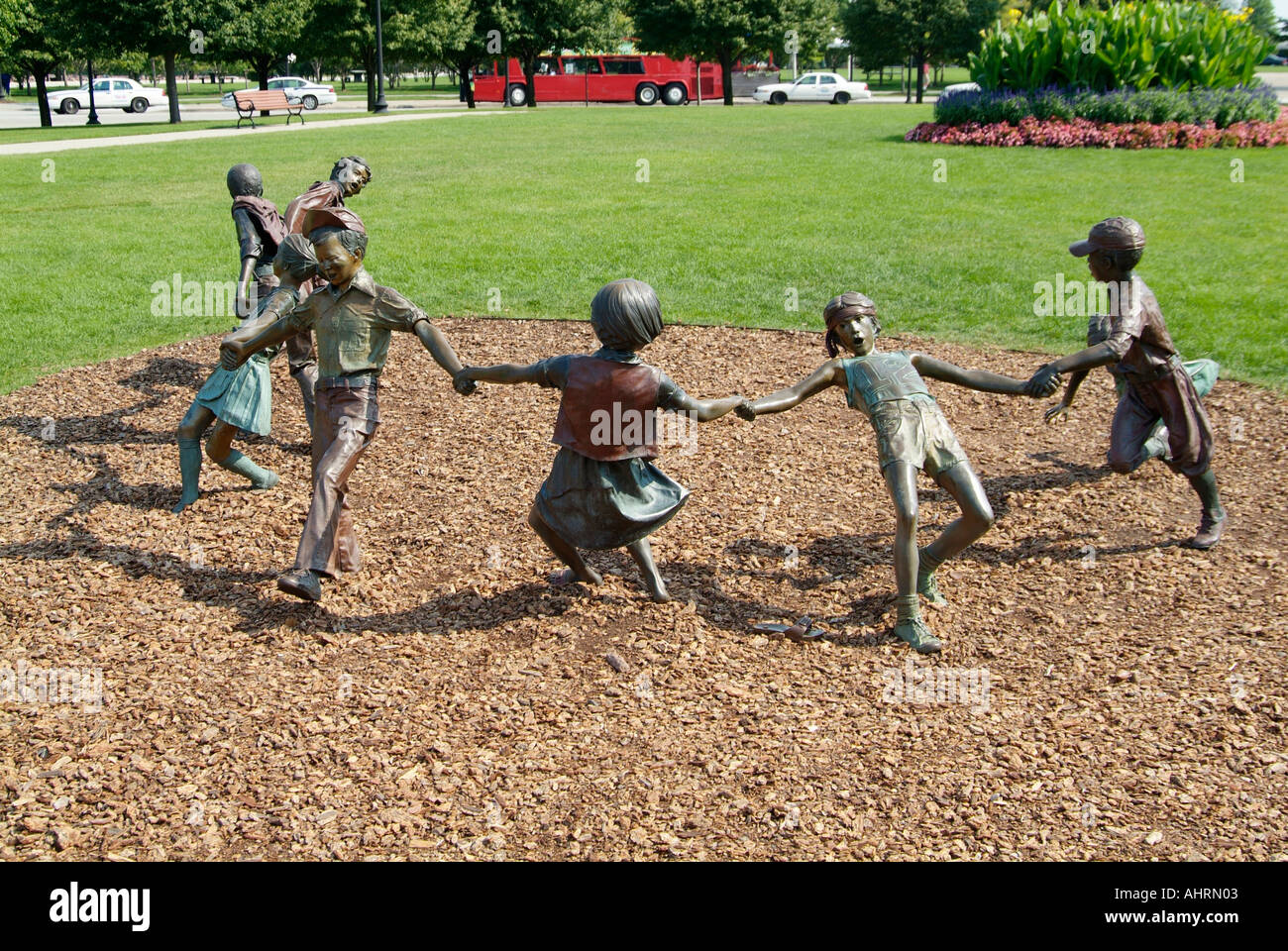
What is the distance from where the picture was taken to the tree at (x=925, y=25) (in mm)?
51219

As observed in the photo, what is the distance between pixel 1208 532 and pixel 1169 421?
2.16 ft

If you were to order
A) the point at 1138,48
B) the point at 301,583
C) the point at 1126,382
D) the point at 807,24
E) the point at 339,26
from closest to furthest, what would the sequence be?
1. the point at 301,583
2. the point at 1126,382
3. the point at 1138,48
4. the point at 339,26
5. the point at 807,24

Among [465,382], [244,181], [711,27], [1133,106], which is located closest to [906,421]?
[465,382]

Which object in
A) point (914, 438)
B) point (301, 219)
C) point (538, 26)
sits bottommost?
point (914, 438)

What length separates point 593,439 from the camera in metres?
4.98

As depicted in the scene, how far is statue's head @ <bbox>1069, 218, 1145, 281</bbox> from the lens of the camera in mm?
5738

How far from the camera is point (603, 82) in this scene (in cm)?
4447

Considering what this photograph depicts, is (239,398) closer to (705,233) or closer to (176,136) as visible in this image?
(705,233)

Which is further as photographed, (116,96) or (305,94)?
(305,94)

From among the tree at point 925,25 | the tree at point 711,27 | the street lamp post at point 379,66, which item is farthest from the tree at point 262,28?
the tree at point 925,25

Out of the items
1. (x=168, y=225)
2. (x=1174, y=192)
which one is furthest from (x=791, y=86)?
(x=168, y=225)

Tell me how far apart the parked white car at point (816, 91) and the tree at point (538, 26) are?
7.63 metres

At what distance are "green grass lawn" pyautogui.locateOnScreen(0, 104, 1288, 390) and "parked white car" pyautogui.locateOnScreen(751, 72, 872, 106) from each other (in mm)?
22460

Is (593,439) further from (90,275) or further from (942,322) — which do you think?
(90,275)
